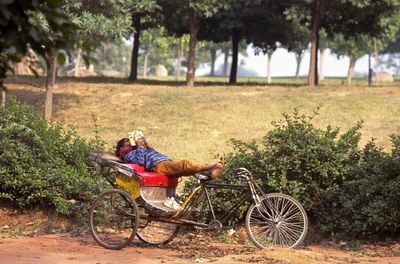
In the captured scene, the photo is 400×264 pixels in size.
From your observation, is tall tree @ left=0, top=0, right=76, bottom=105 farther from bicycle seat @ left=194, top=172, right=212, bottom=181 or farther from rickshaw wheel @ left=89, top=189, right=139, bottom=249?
rickshaw wheel @ left=89, top=189, right=139, bottom=249

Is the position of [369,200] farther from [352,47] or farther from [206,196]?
[352,47]

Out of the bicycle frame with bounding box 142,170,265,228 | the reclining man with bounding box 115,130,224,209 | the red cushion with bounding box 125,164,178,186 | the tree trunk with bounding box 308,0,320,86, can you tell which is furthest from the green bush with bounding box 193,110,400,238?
the tree trunk with bounding box 308,0,320,86

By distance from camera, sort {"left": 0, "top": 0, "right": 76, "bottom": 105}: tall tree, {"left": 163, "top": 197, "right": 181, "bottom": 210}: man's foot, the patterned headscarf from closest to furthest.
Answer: {"left": 0, "top": 0, "right": 76, "bottom": 105}: tall tree → {"left": 163, "top": 197, "right": 181, "bottom": 210}: man's foot → the patterned headscarf

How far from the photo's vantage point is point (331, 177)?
10.1 m

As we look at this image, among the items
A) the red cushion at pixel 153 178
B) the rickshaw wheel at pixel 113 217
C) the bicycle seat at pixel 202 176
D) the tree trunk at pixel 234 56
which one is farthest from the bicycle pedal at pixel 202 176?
the tree trunk at pixel 234 56

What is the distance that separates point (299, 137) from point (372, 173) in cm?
122

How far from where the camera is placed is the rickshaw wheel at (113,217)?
28.5ft

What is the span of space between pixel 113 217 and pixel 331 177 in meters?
3.25

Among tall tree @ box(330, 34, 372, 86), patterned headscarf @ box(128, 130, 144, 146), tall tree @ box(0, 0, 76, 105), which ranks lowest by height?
patterned headscarf @ box(128, 130, 144, 146)

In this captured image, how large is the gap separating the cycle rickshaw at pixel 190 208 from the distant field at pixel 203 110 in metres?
8.96

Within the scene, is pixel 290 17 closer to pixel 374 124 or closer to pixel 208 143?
pixel 374 124

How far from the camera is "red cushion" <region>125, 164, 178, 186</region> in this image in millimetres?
8625

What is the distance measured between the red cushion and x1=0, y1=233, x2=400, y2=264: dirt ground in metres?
0.85

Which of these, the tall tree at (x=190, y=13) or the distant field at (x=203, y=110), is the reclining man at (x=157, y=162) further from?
the tall tree at (x=190, y=13)
